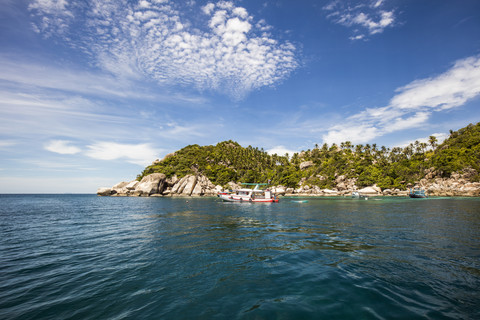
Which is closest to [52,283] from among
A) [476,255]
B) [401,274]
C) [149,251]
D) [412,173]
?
[149,251]

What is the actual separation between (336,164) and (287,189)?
35.6 metres

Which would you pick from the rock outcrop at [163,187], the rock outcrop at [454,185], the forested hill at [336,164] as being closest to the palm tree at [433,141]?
the forested hill at [336,164]

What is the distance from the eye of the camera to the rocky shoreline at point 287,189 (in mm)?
84312

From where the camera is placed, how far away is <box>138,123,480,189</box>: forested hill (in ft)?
304

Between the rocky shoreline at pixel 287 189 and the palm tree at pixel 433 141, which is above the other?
the palm tree at pixel 433 141

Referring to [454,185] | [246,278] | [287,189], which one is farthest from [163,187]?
[454,185]

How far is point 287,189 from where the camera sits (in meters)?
130

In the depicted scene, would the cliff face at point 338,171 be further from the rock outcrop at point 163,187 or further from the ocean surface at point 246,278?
the ocean surface at point 246,278

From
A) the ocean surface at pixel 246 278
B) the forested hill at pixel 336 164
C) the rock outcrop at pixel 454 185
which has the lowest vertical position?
the ocean surface at pixel 246 278

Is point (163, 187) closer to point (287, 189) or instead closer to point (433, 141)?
point (287, 189)

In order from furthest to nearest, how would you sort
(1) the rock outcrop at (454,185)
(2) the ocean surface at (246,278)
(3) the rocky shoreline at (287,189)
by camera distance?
(3) the rocky shoreline at (287,189) < (1) the rock outcrop at (454,185) < (2) the ocean surface at (246,278)

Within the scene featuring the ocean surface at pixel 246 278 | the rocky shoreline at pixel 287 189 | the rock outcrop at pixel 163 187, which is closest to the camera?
the ocean surface at pixel 246 278

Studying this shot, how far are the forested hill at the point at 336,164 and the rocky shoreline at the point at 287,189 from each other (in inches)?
119

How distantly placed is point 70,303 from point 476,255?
18050mm
